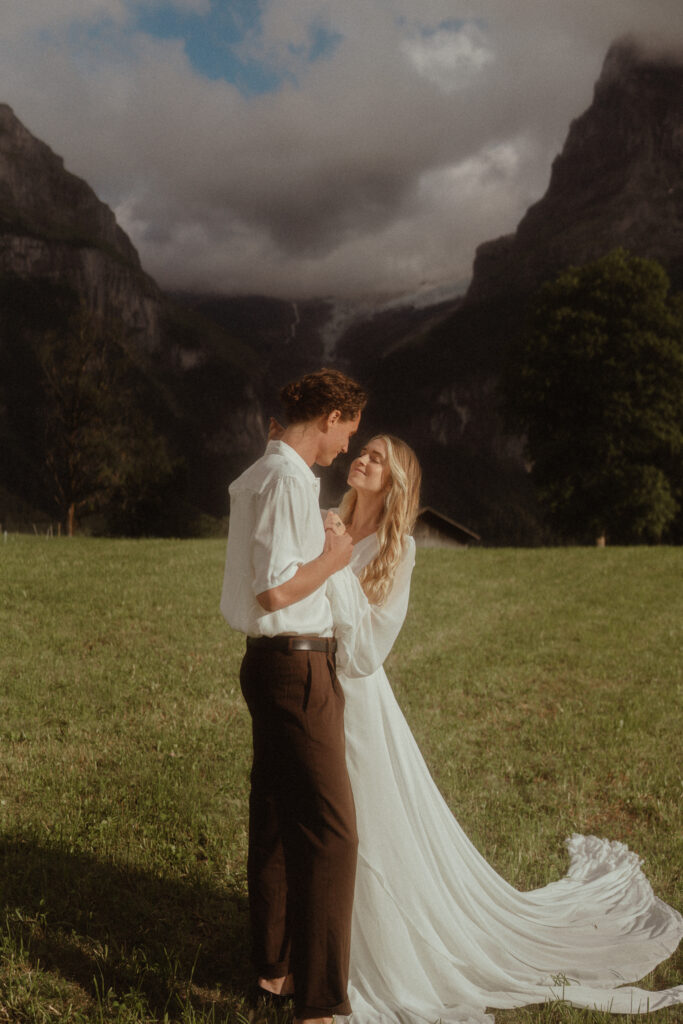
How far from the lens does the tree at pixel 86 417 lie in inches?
1986

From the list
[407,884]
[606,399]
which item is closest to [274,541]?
[407,884]

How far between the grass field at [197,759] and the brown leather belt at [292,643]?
2112 mm

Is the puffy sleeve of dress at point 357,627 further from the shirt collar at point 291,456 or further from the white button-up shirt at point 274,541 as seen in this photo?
the shirt collar at point 291,456

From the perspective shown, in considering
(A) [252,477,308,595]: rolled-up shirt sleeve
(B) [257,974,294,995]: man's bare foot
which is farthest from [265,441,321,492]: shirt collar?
(B) [257,974,294,995]: man's bare foot

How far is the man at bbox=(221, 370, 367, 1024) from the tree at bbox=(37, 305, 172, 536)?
157ft

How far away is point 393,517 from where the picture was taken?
14.4 ft

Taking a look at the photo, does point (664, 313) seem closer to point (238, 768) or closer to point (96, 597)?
point (96, 597)

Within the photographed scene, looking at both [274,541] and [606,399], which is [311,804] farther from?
[606,399]

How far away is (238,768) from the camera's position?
7961 millimetres

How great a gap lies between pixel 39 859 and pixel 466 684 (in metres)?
7.31

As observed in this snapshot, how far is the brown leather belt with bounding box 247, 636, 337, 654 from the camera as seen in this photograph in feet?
12.0

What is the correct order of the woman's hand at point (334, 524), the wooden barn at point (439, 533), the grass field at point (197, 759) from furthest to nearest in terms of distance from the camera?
the wooden barn at point (439, 533) → the grass field at point (197, 759) → the woman's hand at point (334, 524)

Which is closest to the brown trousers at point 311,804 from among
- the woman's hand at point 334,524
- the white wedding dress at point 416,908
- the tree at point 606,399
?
the white wedding dress at point 416,908

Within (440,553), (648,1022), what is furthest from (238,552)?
(440,553)
